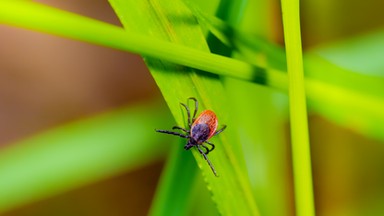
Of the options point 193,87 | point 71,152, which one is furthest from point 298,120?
point 71,152

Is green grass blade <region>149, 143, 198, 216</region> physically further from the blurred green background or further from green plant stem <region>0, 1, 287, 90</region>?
the blurred green background

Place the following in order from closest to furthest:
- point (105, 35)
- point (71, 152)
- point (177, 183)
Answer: point (105, 35) < point (177, 183) < point (71, 152)

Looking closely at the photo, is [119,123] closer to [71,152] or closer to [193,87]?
[71,152]

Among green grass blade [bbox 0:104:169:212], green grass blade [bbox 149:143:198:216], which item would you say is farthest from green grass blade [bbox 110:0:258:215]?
green grass blade [bbox 0:104:169:212]

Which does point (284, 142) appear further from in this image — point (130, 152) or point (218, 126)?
point (218, 126)

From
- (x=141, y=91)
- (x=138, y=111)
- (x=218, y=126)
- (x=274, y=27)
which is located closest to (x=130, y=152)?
(x=138, y=111)

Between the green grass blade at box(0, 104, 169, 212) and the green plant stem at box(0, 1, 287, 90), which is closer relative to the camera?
the green plant stem at box(0, 1, 287, 90)
